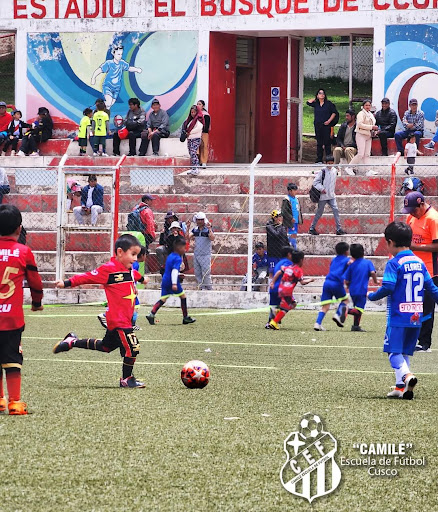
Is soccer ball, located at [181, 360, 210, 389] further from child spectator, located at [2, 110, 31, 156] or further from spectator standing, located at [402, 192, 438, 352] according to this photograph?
child spectator, located at [2, 110, 31, 156]

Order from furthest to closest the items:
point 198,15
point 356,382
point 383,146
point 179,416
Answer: point 198,15
point 383,146
point 356,382
point 179,416

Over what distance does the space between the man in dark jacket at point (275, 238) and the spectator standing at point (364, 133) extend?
5.01 meters

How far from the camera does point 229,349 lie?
1360 centimetres

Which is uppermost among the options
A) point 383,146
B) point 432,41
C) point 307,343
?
point 432,41

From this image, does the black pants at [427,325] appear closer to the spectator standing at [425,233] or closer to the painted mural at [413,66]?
the spectator standing at [425,233]

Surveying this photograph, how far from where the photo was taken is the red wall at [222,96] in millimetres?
28531

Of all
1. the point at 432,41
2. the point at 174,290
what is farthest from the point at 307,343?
the point at 432,41

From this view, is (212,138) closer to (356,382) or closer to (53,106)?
(53,106)

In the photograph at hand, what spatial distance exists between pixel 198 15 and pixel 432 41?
5563 mm

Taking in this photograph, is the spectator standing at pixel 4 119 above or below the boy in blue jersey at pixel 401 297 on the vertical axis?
above

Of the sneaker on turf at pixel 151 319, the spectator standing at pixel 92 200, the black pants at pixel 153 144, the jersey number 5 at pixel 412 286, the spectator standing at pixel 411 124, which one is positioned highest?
the spectator standing at pixel 411 124

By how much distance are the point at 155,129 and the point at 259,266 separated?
295 inches

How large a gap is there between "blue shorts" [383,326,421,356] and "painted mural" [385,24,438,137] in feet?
58.8

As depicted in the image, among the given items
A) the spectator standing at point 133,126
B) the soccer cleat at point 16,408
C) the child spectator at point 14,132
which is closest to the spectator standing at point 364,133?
the spectator standing at point 133,126
